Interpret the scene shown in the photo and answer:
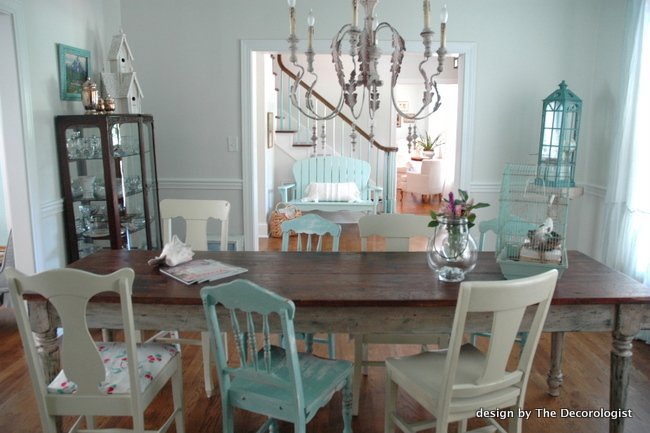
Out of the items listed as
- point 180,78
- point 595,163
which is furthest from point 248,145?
point 595,163

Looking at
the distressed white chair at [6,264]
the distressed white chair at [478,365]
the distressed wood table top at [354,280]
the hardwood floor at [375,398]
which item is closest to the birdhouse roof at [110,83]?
the distressed white chair at [6,264]

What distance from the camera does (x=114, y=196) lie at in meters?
3.56

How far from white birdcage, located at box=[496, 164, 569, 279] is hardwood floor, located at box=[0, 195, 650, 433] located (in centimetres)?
81

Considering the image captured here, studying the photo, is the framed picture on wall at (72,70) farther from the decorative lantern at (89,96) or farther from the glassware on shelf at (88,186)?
the glassware on shelf at (88,186)

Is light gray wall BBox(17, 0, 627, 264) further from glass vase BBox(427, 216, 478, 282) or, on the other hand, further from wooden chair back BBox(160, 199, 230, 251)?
glass vase BBox(427, 216, 478, 282)

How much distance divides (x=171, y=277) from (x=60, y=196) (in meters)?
1.70

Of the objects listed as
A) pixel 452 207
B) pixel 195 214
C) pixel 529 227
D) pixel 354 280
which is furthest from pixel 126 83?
pixel 529 227

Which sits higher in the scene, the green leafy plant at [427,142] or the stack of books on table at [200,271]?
the green leafy plant at [427,142]

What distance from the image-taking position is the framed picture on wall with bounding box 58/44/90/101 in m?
3.52

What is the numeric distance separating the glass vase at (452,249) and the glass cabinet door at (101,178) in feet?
7.51

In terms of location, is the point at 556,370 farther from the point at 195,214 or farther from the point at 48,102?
the point at 48,102

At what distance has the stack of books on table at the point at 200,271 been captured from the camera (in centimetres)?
225

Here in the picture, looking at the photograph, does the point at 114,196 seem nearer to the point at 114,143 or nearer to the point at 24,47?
the point at 114,143

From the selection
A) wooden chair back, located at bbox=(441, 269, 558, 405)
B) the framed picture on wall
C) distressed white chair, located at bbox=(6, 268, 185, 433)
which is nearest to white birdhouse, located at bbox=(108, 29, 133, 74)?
the framed picture on wall
